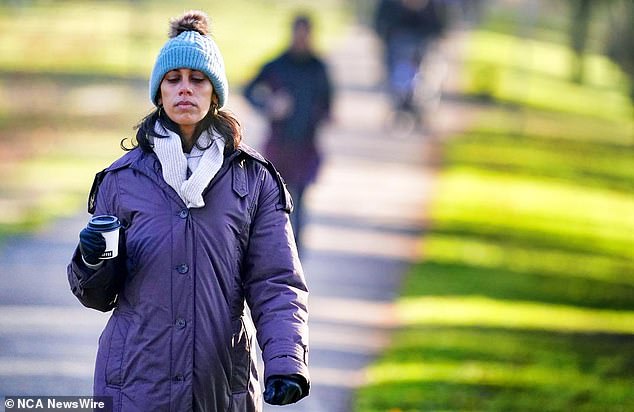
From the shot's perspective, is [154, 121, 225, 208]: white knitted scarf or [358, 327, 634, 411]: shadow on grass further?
[358, 327, 634, 411]: shadow on grass

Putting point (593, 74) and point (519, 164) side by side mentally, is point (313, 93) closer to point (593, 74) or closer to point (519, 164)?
point (519, 164)

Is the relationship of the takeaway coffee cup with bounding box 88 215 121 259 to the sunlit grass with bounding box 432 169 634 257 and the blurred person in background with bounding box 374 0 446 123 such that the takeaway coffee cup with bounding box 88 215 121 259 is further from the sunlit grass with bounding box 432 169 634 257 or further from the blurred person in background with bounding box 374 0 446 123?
the blurred person in background with bounding box 374 0 446 123

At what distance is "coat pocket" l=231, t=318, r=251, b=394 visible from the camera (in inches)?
178

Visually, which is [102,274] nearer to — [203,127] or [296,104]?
[203,127]

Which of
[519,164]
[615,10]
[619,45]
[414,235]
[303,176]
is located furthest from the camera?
[519,164]

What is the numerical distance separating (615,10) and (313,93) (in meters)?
7.72

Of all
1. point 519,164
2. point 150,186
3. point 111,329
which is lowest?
point 519,164

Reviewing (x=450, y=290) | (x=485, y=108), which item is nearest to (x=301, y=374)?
(x=450, y=290)

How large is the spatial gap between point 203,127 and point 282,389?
0.81m

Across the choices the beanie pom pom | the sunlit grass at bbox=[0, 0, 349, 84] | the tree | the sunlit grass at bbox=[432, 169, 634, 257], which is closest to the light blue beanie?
the beanie pom pom

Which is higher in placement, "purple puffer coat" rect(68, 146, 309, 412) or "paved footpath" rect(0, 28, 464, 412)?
"purple puffer coat" rect(68, 146, 309, 412)

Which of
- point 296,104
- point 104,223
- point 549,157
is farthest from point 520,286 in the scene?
point 549,157

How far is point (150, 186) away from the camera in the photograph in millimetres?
4465

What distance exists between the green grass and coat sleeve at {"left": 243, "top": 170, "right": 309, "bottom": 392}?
11.6 feet
